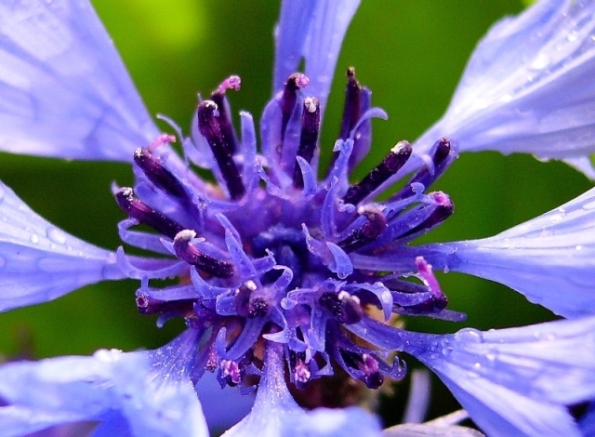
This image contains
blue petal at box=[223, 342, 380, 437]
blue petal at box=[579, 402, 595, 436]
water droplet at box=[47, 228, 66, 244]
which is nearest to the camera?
blue petal at box=[223, 342, 380, 437]

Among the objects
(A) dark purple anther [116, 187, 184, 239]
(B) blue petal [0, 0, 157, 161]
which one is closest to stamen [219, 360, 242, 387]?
(A) dark purple anther [116, 187, 184, 239]

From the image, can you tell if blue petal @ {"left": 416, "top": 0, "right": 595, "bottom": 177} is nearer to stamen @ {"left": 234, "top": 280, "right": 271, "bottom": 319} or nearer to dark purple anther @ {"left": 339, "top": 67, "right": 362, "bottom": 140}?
dark purple anther @ {"left": 339, "top": 67, "right": 362, "bottom": 140}

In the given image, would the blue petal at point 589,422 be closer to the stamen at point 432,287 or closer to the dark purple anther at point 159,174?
the stamen at point 432,287

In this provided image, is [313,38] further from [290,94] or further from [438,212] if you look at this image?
[438,212]

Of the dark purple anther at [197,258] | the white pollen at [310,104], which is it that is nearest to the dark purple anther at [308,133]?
the white pollen at [310,104]

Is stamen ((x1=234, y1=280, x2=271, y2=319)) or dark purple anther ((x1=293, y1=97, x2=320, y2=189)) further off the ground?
dark purple anther ((x1=293, y1=97, x2=320, y2=189))

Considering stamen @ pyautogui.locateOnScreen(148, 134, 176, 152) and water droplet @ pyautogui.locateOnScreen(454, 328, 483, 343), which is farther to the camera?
stamen @ pyautogui.locateOnScreen(148, 134, 176, 152)
